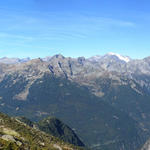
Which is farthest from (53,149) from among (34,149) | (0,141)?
(0,141)

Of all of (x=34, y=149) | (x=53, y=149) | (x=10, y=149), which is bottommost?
(x=53, y=149)

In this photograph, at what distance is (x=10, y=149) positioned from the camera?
114m

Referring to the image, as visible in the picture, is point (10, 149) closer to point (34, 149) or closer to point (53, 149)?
point (34, 149)

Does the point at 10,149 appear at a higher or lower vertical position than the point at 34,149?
higher

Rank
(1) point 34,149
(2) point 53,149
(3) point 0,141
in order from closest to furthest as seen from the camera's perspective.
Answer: (3) point 0,141, (1) point 34,149, (2) point 53,149

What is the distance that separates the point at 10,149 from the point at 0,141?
35.4ft

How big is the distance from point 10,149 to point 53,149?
8908 cm

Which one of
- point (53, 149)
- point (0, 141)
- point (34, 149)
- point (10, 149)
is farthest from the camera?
point (53, 149)

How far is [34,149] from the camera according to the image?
522 feet

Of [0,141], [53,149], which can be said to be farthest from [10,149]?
[53,149]

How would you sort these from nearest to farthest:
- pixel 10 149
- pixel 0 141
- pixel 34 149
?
1. pixel 10 149
2. pixel 0 141
3. pixel 34 149

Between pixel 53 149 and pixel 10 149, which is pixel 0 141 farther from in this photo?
pixel 53 149

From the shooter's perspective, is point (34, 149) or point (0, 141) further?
point (34, 149)

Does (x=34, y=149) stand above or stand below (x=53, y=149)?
above
